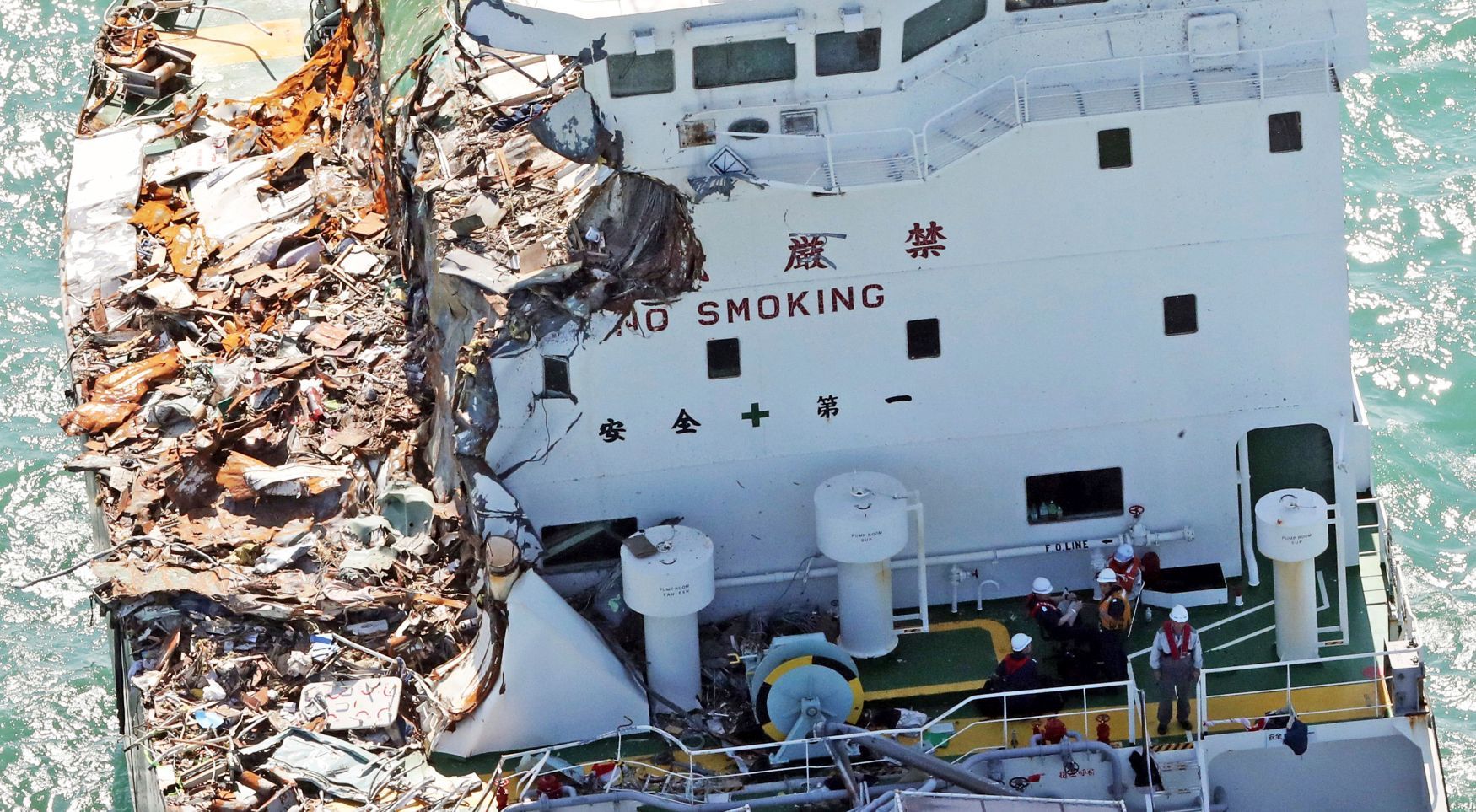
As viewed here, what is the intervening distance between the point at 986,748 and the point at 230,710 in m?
6.28

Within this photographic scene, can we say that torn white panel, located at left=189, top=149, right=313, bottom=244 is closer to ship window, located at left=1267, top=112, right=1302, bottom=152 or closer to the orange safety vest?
the orange safety vest

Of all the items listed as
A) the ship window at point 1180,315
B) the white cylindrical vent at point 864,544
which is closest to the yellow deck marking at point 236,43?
the white cylindrical vent at point 864,544

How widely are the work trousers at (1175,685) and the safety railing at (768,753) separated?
21 centimetres

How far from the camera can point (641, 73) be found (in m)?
15.6

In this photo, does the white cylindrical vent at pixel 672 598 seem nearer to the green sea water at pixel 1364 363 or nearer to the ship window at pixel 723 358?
the ship window at pixel 723 358

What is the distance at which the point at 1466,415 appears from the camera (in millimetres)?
26141

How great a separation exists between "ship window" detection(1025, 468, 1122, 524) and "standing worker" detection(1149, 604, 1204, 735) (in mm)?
1656

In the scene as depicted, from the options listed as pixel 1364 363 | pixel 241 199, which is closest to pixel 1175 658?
pixel 1364 363

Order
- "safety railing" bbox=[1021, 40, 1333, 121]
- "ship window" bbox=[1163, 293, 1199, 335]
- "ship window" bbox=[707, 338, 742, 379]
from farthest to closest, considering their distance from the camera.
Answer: "ship window" bbox=[1163, 293, 1199, 335] < "ship window" bbox=[707, 338, 742, 379] < "safety railing" bbox=[1021, 40, 1333, 121]

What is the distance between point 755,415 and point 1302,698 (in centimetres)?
501

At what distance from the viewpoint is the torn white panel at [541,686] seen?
53.7 feet

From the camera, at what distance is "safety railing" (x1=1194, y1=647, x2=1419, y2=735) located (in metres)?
16.2

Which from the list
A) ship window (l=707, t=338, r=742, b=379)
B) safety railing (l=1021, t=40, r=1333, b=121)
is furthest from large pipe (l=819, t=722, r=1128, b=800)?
safety railing (l=1021, t=40, r=1333, b=121)

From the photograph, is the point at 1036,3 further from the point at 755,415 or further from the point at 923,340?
the point at 755,415
